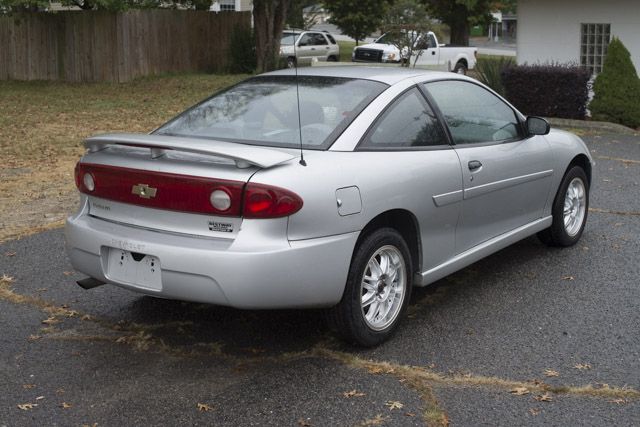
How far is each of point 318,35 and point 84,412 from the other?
113 feet

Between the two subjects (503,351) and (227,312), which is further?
(227,312)

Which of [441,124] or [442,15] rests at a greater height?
[442,15]

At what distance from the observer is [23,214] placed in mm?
8633

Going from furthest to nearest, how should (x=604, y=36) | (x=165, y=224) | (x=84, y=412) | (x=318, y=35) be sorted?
(x=318, y=35), (x=604, y=36), (x=165, y=224), (x=84, y=412)

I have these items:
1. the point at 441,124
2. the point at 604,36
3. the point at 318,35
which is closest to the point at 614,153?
the point at 604,36

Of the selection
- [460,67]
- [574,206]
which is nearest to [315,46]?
[460,67]

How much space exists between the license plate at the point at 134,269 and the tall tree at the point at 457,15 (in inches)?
1488

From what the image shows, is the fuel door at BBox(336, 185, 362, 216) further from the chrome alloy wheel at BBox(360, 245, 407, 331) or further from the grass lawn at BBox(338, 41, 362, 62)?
the grass lawn at BBox(338, 41, 362, 62)

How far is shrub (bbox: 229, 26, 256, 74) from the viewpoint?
89.4 feet

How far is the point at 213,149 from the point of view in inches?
177

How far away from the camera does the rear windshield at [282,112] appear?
509 cm

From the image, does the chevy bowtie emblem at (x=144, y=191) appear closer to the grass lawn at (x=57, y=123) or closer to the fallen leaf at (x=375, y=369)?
the fallen leaf at (x=375, y=369)

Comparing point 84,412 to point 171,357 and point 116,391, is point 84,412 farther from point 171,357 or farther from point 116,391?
point 171,357

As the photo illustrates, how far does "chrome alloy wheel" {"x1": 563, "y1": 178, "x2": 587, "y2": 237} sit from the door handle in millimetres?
1579
